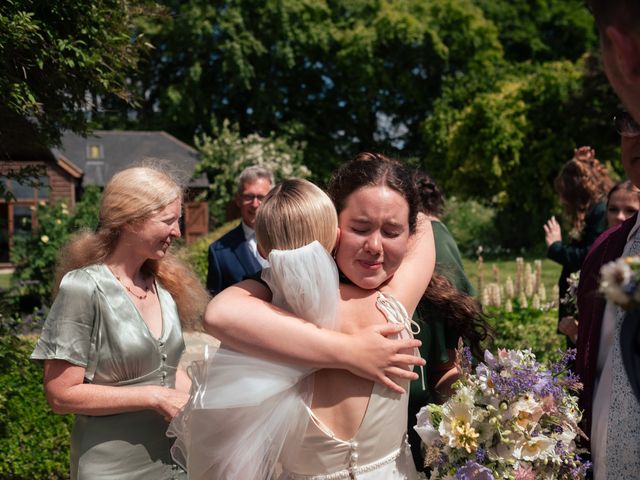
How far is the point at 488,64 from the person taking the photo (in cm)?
3206

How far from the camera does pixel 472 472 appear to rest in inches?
71.1

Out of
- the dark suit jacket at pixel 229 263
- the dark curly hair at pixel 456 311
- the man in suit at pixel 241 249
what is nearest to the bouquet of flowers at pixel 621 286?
the dark curly hair at pixel 456 311

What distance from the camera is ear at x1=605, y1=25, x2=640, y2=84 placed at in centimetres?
105

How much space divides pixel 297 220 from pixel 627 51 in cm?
102

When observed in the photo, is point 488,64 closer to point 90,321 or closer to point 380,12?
point 380,12

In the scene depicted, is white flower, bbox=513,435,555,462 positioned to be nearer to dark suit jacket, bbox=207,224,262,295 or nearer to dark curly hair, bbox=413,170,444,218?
dark curly hair, bbox=413,170,444,218

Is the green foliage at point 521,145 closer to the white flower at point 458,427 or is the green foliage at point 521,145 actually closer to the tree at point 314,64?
the tree at point 314,64

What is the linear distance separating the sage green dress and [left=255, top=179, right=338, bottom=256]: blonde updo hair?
99 centimetres

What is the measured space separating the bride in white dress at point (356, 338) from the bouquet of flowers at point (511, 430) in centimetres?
17

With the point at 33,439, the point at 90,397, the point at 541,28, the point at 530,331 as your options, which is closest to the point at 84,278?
the point at 90,397

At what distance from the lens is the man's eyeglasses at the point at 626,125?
2.03 metres

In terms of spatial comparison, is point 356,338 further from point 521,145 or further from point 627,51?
point 521,145

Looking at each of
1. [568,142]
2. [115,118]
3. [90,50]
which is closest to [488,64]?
[568,142]

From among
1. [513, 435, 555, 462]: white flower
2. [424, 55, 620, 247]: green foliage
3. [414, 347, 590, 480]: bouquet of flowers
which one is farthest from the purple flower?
[424, 55, 620, 247]: green foliage
